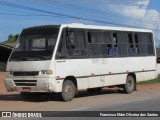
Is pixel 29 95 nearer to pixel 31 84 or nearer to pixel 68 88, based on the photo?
pixel 31 84

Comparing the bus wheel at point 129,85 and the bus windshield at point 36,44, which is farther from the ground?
the bus windshield at point 36,44

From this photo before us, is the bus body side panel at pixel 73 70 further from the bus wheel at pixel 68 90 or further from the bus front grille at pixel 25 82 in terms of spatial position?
the bus front grille at pixel 25 82

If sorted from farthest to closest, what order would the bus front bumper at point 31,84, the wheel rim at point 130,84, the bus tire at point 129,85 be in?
the wheel rim at point 130,84 < the bus tire at point 129,85 < the bus front bumper at point 31,84

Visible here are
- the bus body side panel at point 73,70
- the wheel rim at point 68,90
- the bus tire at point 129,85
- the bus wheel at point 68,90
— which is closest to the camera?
the bus body side panel at point 73,70

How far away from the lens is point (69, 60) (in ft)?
62.0

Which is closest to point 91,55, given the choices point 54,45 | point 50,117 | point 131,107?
point 54,45

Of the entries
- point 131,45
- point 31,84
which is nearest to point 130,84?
point 131,45

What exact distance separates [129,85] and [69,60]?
509cm

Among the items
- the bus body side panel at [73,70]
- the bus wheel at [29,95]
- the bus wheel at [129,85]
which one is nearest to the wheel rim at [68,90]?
the bus body side panel at [73,70]

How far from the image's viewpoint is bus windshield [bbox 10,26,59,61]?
59.8ft

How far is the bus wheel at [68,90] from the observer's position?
61.0 ft

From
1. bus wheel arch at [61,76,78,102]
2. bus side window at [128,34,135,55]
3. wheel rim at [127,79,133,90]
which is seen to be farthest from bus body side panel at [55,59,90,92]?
bus side window at [128,34,135,55]

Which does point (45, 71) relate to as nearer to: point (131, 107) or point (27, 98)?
point (27, 98)

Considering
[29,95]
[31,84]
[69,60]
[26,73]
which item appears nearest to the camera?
[31,84]
